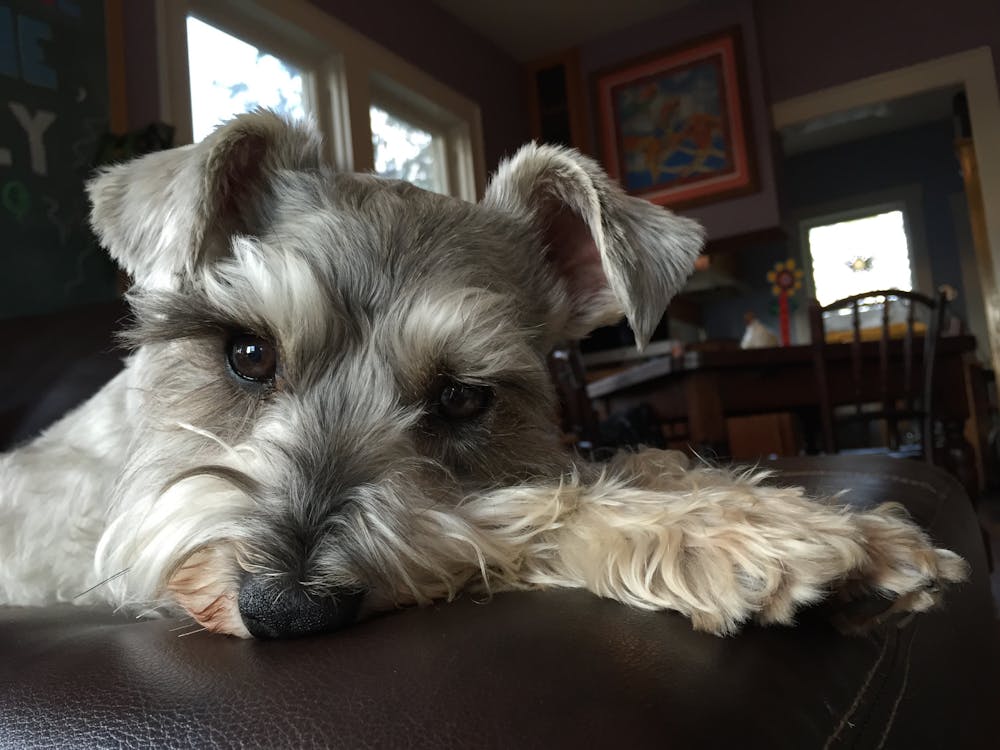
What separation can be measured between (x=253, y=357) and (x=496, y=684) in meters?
0.77

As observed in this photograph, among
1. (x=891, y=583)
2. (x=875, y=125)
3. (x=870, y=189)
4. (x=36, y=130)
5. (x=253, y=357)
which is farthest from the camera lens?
(x=870, y=189)

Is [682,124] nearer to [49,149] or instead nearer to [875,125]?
[875,125]

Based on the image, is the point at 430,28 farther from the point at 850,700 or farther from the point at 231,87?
Answer: the point at 850,700

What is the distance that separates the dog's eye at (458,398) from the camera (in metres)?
1.23

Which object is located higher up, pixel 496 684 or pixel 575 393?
pixel 575 393

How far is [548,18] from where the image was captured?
743 centimetres

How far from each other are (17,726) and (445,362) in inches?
28.2

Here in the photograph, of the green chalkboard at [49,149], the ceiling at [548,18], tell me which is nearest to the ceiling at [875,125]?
the ceiling at [548,18]

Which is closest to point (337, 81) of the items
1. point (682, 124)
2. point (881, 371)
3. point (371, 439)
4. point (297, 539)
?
point (682, 124)

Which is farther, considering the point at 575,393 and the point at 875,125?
the point at 875,125

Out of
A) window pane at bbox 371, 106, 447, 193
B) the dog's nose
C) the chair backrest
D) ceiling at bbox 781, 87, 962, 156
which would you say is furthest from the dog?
ceiling at bbox 781, 87, 962, 156

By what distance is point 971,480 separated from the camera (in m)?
4.35

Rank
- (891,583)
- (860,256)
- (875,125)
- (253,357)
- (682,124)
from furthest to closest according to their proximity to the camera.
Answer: (860,256)
(875,125)
(682,124)
(253,357)
(891,583)

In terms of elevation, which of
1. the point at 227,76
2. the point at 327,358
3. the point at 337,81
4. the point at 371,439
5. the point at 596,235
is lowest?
the point at 371,439
